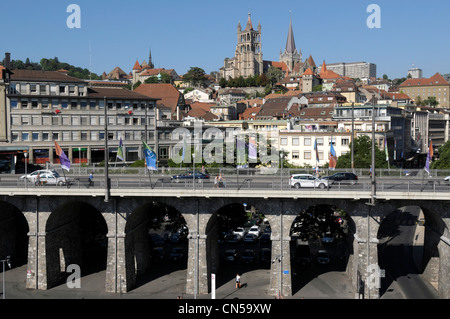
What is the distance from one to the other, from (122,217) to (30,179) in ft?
33.6

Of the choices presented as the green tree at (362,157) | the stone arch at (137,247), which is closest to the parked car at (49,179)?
the stone arch at (137,247)

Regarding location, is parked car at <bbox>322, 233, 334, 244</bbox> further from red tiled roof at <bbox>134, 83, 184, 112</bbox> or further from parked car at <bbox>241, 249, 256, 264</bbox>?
red tiled roof at <bbox>134, 83, 184, 112</bbox>

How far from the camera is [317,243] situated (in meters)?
60.2

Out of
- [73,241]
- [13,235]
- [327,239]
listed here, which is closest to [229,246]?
[327,239]

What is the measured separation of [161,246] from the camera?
56.9 metres

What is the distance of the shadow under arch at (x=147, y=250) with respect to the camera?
139ft

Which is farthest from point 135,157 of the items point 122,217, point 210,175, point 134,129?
point 122,217

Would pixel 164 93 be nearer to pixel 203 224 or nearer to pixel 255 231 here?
pixel 255 231

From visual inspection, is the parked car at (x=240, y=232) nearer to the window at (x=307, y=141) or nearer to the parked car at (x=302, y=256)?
the parked car at (x=302, y=256)

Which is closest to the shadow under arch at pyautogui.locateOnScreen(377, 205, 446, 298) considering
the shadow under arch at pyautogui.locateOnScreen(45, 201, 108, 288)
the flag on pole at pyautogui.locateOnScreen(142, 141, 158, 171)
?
the flag on pole at pyautogui.locateOnScreen(142, 141, 158, 171)

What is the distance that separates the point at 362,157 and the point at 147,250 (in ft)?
116

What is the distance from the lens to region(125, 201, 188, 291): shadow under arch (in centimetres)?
4238
